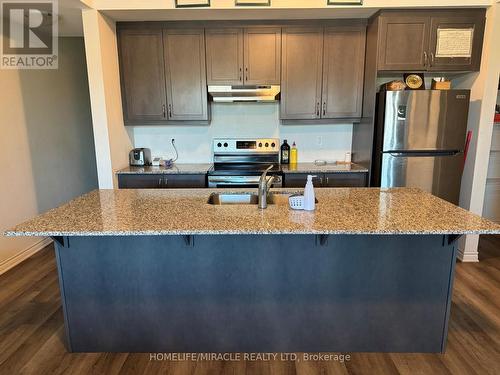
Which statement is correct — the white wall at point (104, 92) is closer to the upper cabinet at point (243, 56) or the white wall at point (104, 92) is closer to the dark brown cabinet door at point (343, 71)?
the upper cabinet at point (243, 56)

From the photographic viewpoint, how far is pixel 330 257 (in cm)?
182

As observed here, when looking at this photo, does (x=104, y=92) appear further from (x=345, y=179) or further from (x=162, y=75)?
(x=345, y=179)

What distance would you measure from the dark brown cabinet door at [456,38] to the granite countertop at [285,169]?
A: 1217 mm

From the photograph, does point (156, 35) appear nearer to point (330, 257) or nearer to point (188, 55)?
point (188, 55)

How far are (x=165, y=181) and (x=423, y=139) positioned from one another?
8.41ft

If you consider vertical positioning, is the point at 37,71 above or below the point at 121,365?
Result: above

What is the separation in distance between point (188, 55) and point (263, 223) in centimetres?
241

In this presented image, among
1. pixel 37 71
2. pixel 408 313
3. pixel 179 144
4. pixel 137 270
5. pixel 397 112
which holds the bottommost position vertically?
pixel 408 313

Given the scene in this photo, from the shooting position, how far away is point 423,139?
2969 millimetres

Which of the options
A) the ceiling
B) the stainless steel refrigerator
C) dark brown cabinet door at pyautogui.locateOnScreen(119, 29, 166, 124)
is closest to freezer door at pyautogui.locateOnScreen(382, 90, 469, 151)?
the stainless steel refrigerator

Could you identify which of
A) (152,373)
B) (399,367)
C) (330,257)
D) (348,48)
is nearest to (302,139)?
(348,48)

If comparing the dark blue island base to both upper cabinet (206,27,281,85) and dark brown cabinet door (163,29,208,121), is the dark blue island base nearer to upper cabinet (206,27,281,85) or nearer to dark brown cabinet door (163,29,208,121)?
dark brown cabinet door (163,29,208,121)

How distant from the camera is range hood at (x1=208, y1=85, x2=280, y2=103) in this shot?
3.33m

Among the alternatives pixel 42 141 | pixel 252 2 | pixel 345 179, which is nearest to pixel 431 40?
pixel 345 179
